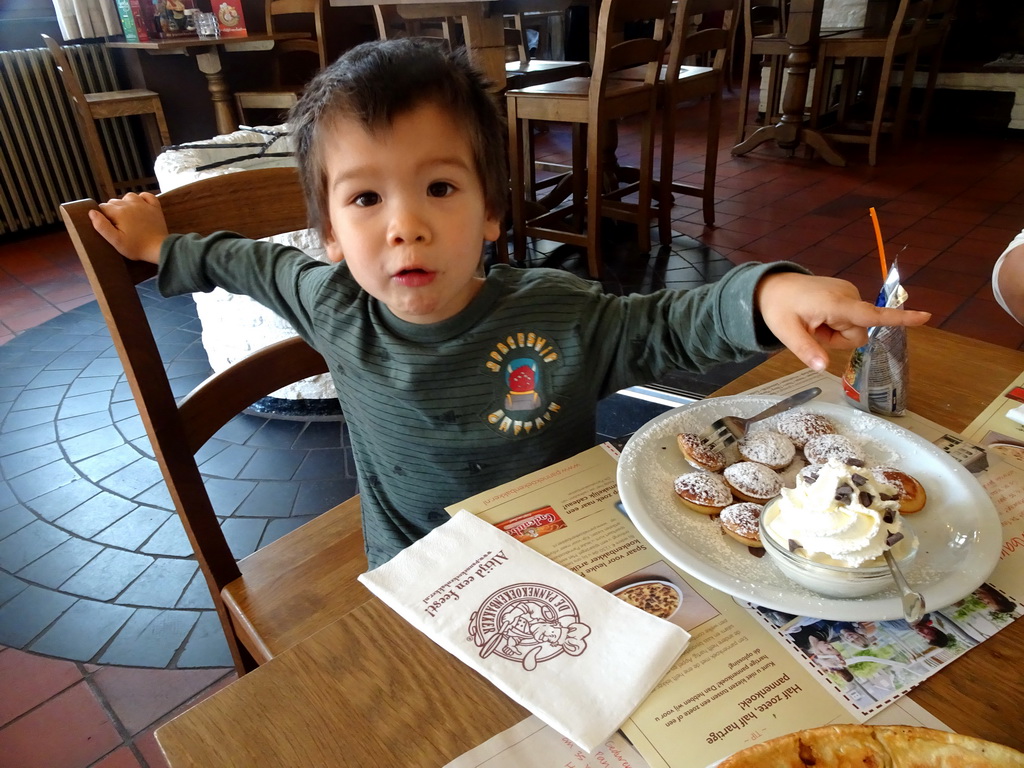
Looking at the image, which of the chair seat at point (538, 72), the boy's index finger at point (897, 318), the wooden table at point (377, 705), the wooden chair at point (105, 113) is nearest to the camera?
the wooden table at point (377, 705)

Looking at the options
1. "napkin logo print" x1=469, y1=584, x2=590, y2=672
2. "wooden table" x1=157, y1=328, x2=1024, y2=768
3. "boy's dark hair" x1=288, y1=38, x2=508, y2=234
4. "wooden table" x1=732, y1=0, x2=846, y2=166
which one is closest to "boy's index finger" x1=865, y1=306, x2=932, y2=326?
"wooden table" x1=157, y1=328, x2=1024, y2=768

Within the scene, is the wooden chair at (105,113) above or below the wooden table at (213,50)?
below

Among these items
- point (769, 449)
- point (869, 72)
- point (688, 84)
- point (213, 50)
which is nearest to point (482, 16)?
point (688, 84)

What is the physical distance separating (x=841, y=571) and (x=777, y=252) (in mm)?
3009

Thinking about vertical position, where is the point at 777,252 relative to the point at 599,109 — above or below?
below

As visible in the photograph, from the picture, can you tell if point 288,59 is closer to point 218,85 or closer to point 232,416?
point 218,85

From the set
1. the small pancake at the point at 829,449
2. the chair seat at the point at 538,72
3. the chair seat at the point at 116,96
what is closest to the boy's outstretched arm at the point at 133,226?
the small pancake at the point at 829,449

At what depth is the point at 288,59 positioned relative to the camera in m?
5.05

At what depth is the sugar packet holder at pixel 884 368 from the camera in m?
0.76

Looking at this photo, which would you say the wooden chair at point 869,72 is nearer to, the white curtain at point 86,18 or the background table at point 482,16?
the background table at point 482,16

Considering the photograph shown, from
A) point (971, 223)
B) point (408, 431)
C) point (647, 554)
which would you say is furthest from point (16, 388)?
point (971, 223)

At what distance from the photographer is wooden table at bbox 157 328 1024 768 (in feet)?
1.46

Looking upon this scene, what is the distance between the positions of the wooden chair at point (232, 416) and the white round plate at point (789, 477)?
17.9 inches

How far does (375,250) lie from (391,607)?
15.7 inches
